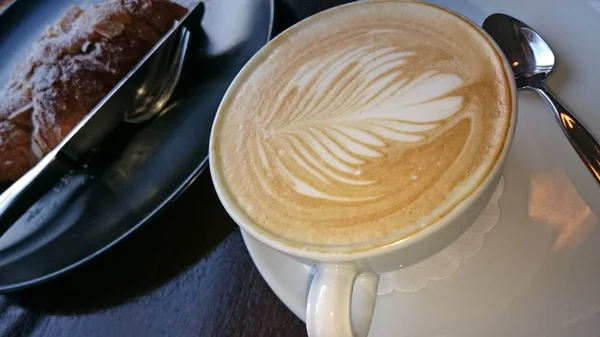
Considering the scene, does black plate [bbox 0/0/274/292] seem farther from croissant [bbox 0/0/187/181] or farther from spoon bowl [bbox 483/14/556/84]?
spoon bowl [bbox 483/14/556/84]

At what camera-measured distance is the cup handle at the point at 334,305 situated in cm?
44

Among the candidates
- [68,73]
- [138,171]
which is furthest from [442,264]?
[68,73]

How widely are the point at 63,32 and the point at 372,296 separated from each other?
0.82 meters

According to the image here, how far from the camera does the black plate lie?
2.44 feet

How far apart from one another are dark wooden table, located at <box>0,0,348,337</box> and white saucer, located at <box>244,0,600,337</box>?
0.06 metres

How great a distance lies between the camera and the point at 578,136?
0.59 meters

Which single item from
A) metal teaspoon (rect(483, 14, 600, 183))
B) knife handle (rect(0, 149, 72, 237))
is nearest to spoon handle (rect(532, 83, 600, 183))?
metal teaspoon (rect(483, 14, 600, 183))

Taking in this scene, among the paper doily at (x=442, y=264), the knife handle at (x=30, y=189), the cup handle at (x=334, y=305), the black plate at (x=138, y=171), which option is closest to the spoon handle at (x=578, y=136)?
the paper doily at (x=442, y=264)

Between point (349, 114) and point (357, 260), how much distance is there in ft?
0.58

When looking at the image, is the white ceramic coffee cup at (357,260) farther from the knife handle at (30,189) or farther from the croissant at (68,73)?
the croissant at (68,73)

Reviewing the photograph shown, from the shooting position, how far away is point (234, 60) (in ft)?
2.97

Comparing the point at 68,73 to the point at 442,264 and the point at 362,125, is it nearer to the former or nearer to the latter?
the point at 362,125

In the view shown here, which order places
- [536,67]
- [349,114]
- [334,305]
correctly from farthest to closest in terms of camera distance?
[536,67]
[349,114]
[334,305]

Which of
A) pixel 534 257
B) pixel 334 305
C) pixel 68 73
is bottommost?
pixel 534 257
